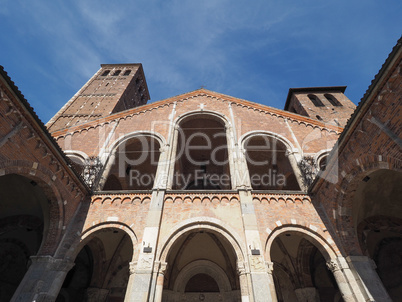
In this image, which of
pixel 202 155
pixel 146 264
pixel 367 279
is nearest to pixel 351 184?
pixel 367 279

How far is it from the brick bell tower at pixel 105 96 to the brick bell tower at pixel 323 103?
1949 cm

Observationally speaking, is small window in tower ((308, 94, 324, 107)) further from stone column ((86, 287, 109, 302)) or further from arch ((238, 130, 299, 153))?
stone column ((86, 287, 109, 302))

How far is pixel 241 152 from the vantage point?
38.5 feet

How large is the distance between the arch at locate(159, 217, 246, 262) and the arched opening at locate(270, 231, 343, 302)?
3.53 m

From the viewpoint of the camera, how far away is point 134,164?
579 inches

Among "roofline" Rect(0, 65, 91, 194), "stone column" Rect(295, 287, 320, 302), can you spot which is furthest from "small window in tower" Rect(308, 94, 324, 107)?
"roofline" Rect(0, 65, 91, 194)

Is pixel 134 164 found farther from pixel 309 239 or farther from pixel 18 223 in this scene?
pixel 309 239

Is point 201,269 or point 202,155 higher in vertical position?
point 202,155

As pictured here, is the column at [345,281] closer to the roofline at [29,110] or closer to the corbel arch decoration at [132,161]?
the corbel arch decoration at [132,161]

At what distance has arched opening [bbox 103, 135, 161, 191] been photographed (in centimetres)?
1321

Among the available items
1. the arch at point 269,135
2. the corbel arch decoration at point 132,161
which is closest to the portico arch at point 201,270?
the corbel arch decoration at point 132,161

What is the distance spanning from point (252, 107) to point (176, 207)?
9418 mm

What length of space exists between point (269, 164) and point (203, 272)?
8.48 metres

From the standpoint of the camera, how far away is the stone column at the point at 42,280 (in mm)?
6656
